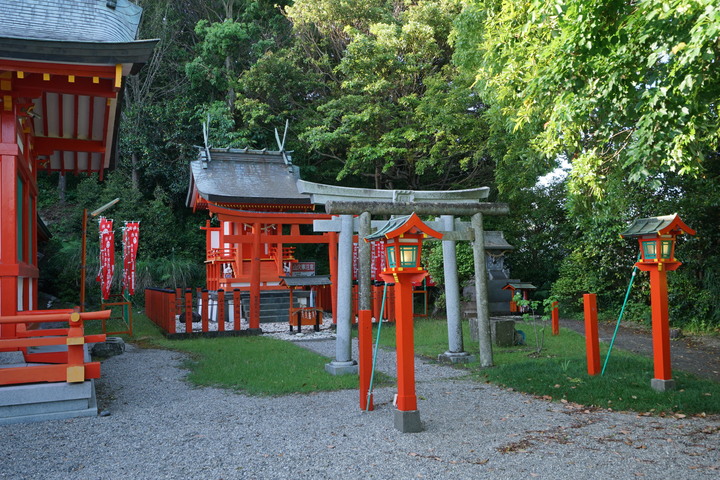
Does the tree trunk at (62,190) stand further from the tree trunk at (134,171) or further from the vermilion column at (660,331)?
the vermilion column at (660,331)

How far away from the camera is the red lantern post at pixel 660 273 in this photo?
608 centimetres

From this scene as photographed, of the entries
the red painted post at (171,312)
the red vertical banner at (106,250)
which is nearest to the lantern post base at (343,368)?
the red painted post at (171,312)

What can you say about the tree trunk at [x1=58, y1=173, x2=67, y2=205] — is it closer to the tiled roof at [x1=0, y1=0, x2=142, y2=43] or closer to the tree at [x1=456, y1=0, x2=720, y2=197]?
the tiled roof at [x1=0, y1=0, x2=142, y2=43]

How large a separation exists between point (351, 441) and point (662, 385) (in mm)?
3728

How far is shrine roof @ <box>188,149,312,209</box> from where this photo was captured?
16230 mm

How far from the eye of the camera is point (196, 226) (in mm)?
23281

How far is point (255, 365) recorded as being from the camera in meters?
8.38

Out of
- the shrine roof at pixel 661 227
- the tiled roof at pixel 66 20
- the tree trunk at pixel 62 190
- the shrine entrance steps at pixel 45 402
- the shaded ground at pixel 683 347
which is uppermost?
the tree trunk at pixel 62 190

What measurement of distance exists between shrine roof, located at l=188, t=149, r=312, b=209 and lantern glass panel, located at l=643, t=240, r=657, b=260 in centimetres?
1148

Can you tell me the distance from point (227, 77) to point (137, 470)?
2009 centimetres

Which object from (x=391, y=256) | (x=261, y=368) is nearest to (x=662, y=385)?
(x=391, y=256)

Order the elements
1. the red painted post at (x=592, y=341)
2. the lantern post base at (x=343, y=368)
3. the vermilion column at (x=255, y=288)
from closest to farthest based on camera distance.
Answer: the red painted post at (x=592, y=341)
the lantern post base at (x=343, y=368)
the vermilion column at (x=255, y=288)

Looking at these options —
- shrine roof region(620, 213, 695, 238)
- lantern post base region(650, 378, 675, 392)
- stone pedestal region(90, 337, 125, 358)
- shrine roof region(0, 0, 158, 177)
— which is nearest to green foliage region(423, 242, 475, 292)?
stone pedestal region(90, 337, 125, 358)

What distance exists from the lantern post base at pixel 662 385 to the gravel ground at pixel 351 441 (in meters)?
0.94
